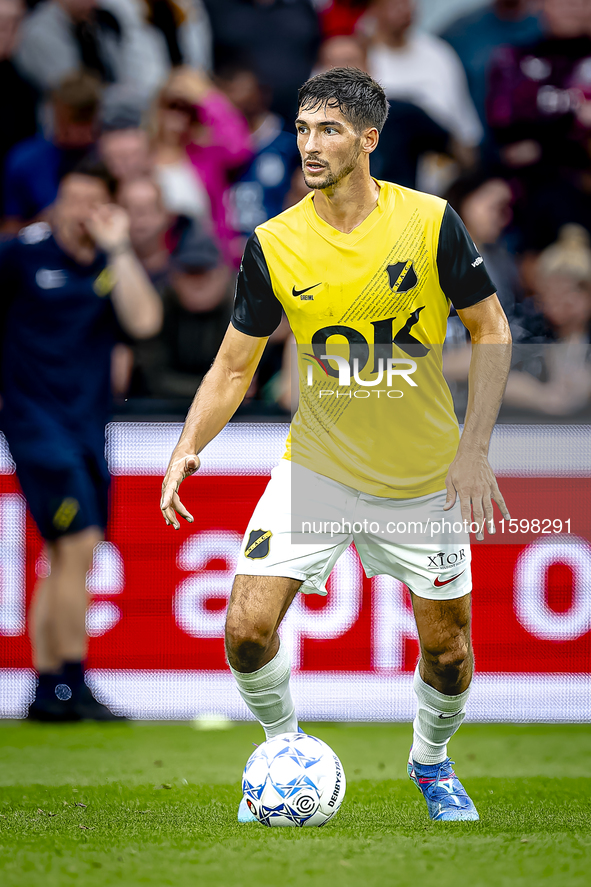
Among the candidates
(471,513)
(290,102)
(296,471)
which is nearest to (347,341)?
(296,471)

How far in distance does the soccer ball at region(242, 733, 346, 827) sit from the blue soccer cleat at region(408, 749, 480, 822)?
50cm

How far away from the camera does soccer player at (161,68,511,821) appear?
13.8ft

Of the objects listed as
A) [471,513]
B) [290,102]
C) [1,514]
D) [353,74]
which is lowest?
[1,514]

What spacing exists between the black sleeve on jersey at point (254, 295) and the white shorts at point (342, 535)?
564 millimetres

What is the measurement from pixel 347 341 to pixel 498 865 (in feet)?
6.37

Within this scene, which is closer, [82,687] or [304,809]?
[304,809]

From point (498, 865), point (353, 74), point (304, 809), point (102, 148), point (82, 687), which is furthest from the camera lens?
point (102, 148)

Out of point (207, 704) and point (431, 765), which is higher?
point (431, 765)

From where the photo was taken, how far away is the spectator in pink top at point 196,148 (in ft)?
28.9

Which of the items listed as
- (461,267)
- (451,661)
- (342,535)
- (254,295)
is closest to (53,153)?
(254,295)

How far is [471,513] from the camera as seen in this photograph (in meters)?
4.11

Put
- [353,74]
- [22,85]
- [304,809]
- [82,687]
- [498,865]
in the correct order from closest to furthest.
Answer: [498,865] < [304,809] < [353,74] < [82,687] < [22,85]

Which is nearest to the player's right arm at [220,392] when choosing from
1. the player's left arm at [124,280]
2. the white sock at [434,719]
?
the white sock at [434,719]

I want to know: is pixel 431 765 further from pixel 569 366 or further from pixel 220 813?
pixel 569 366
